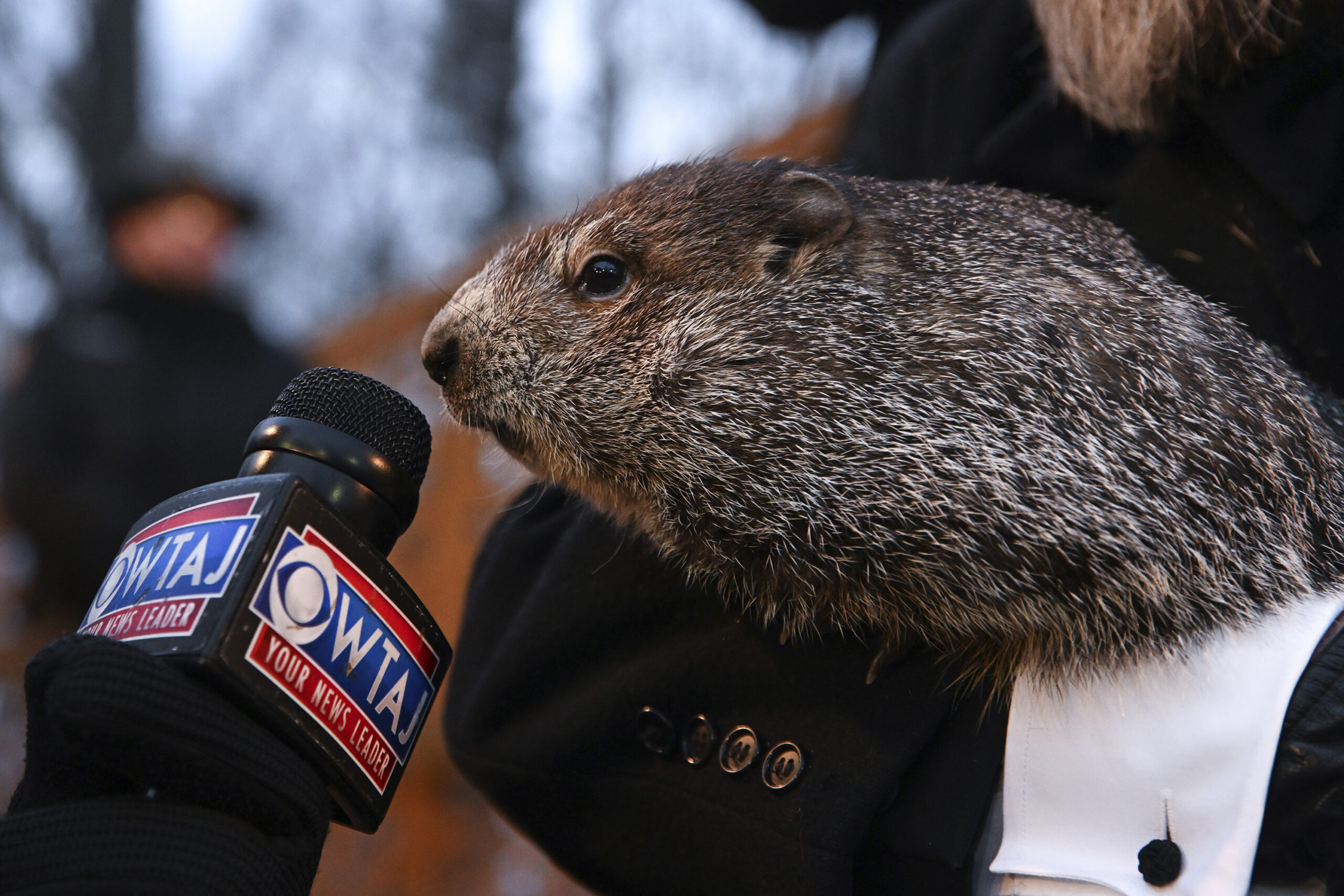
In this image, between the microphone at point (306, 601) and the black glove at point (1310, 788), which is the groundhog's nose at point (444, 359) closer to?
the microphone at point (306, 601)

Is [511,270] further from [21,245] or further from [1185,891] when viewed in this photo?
[21,245]

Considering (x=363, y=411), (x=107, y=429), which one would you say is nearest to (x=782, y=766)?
(x=363, y=411)

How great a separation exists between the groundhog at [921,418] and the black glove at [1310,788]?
125mm

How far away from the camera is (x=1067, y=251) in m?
1.50

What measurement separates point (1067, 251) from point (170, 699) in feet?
4.38

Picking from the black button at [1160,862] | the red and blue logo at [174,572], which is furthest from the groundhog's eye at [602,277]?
the black button at [1160,862]

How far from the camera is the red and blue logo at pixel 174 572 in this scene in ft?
3.10

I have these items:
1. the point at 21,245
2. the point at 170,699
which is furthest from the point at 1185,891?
the point at 21,245

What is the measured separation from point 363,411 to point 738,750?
706 mm

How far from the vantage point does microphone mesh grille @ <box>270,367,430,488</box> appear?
3.85 ft

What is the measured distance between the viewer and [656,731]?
147 cm

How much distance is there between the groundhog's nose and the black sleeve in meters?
0.34

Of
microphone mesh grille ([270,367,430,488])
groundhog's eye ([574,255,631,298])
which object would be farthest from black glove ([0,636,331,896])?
groundhog's eye ([574,255,631,298])

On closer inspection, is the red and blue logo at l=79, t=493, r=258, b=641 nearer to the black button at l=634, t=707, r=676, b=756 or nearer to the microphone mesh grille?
the microphone mesh grille
